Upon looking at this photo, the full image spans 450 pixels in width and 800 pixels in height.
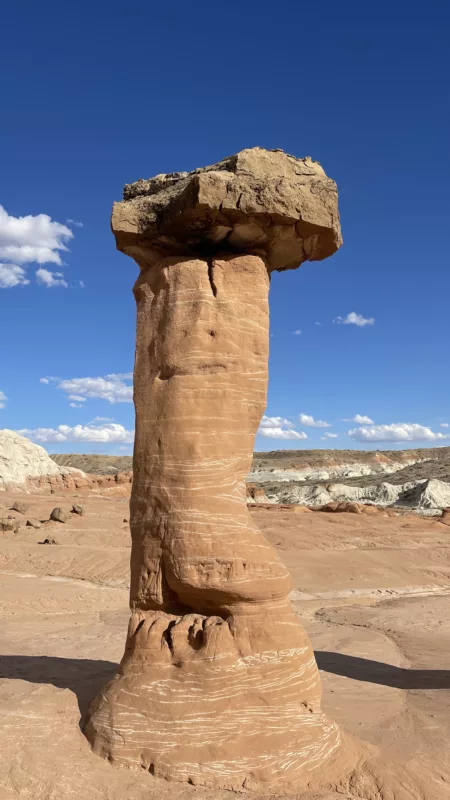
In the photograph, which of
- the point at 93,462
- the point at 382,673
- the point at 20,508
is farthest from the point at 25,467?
the point at 93,462

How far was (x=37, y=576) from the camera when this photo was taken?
610 inches

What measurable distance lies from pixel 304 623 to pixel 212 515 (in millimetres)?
8150

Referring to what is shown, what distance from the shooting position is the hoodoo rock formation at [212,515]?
16.3 feet

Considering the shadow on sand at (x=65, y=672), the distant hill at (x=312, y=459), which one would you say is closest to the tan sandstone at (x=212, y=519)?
the shadow on sand at (x=65, y=672)

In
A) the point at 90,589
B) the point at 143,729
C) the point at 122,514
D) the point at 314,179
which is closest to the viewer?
the point at 143,729

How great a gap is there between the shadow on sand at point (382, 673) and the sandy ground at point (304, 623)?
0.03 m

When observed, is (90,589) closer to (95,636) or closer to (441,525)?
(95,636)

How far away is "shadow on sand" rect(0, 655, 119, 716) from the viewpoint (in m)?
6.49

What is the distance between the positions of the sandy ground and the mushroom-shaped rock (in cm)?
460

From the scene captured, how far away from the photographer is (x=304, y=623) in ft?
41.0

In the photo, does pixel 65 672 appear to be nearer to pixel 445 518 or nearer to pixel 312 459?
pixel 445 518

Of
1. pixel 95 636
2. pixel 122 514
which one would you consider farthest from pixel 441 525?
pixel 95 636

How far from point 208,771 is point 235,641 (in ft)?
3.23

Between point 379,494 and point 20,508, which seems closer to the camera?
point 20,508
